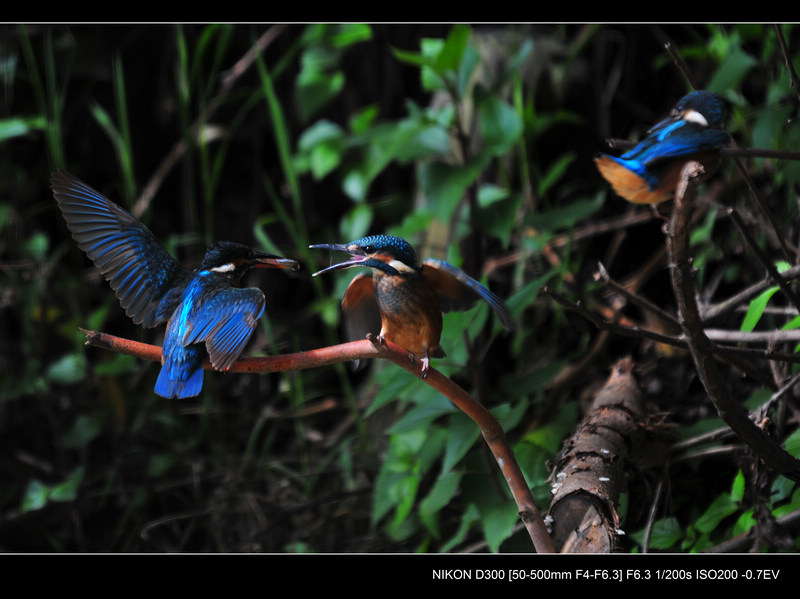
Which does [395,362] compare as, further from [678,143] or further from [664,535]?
[664,535]

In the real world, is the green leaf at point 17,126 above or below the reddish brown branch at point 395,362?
above

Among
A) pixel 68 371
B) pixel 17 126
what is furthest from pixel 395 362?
pixel 17 126

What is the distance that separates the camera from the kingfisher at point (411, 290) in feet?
3.36

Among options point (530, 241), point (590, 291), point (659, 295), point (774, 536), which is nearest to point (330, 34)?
point (530, 241)

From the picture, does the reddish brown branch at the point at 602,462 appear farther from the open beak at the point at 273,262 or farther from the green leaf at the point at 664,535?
the open beak at the point at 273,262

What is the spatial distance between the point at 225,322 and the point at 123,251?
0.22 metres

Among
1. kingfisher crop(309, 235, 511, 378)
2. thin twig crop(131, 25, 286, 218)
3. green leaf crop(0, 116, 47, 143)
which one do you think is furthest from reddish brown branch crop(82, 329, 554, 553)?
thin twig crop(131, 25, 286, 218)

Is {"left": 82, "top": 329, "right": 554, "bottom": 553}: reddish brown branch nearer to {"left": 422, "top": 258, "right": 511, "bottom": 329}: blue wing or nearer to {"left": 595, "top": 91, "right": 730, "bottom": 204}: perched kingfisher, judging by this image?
{"left": 422, "top": 258, "right": 511, "bottom": 329}: blue wing

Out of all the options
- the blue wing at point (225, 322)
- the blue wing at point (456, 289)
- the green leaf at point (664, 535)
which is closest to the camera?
the blue wing at point (225, 322)

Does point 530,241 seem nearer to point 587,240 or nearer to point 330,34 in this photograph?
point 587,240

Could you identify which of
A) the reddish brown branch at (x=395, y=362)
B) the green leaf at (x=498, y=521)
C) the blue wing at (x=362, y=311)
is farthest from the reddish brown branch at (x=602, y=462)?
the blue wing at (x=362, y=311)

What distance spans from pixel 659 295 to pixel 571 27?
3.20 feet

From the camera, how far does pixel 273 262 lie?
37.4 inches

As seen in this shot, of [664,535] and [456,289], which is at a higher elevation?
[456,289]
